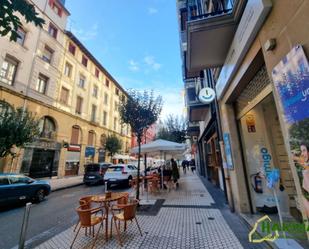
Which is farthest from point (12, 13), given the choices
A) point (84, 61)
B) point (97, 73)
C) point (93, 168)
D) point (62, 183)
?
point (97, 73)

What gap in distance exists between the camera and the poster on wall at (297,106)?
6.90 feet

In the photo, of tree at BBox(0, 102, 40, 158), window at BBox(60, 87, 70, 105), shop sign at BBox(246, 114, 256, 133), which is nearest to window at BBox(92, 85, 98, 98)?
window at BBox(60, 87, 70, 105)

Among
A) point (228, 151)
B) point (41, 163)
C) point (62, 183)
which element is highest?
point (41, 163)

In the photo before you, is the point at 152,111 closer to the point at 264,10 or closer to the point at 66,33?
the point at 264,10

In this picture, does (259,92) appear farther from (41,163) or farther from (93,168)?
(41,163)

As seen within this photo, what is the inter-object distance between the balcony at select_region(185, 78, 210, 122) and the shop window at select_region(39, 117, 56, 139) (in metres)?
14.3

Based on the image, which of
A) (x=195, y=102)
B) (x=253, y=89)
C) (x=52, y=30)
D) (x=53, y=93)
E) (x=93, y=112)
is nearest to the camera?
(x=253, y=89)

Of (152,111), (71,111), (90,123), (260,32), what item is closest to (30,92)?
(71,111)

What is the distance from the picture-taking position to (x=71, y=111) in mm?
21266

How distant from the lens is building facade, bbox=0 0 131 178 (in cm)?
1488

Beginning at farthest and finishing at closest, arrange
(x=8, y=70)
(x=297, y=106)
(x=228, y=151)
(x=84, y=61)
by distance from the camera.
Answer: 1. (x=84, y=61)
2. (x=8, y=70)
3. (x=228, y=151)
4. (x=297, y=106)

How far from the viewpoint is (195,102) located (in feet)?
35.4

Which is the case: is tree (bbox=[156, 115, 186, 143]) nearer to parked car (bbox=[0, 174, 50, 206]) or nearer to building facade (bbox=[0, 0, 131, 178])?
building facade (bbox=[0, 0, 131, 178])

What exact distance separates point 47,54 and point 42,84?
3.53m
